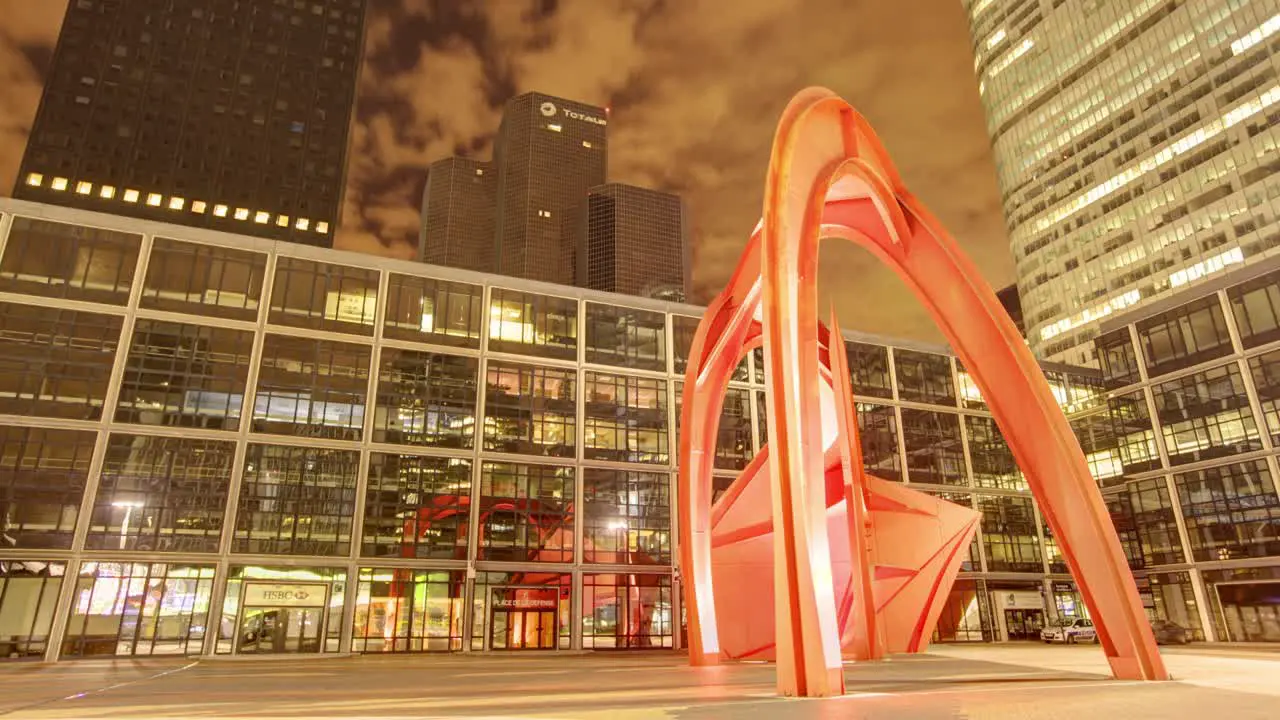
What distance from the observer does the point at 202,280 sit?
112ft

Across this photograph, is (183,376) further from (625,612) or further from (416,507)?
(625,612)

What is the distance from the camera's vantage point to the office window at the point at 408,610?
3266 cm

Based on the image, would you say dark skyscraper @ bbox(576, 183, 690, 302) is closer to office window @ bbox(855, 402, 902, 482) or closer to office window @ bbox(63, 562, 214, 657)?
office window @ bbox(855, 402, 902, 482)

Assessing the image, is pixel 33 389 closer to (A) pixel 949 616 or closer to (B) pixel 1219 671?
(B) pixel 1219 671

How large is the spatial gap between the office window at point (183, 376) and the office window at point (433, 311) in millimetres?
6762

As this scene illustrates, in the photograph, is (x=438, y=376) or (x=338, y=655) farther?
(x=438, y=376)

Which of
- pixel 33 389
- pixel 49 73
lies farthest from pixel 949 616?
pixel 49 73

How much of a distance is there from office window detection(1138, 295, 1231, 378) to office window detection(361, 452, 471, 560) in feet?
128

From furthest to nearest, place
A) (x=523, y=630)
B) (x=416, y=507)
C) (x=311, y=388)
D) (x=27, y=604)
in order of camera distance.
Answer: (x=523, y=630) → (x=416, y=507) → (x=311, y=388) → (x=27, y=604)

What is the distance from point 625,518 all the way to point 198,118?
78.0m

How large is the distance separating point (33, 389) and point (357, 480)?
12.7m

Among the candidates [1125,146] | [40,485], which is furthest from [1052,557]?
[1125,146]

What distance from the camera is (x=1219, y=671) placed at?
14.4m

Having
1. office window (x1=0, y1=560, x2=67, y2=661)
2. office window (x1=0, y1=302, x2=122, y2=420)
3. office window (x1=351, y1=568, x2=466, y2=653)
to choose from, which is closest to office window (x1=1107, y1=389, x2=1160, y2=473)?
office window (x1=351, y1=568, x2=466, y2=653)
